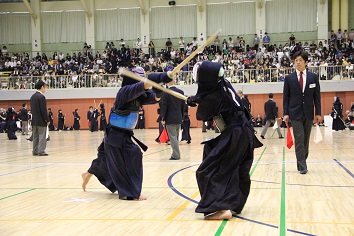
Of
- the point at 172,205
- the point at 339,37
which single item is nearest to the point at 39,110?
the point at 172,205

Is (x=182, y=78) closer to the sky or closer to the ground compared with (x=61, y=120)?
closer to the sky

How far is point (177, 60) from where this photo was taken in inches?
1396

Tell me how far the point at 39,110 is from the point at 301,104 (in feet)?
26.4

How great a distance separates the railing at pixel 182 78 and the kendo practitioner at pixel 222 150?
25.7 metres

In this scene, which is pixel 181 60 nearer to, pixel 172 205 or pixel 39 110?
pixel 39 110

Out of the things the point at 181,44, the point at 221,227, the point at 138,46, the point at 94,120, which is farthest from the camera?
the point at 138,46

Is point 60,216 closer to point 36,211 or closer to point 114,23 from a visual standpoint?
point 36,211

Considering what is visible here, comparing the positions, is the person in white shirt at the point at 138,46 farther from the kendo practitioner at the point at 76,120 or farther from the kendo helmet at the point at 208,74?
the kendo helmet at the point at 208,74

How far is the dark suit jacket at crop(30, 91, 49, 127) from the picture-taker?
44.8 ft

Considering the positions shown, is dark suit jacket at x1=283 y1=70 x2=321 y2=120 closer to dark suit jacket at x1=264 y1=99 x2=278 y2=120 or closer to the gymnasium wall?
Answer: dark suit jacket at x1=264 y1=99 x2=278 y2=120

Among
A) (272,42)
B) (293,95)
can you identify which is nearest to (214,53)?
(272,42)

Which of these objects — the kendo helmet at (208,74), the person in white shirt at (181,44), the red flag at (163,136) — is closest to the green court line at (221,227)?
the kendo helmet at (208,74)

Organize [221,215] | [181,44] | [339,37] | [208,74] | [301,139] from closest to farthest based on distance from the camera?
[221,215] < [208,74] < [301,139] < [339,37] < [181,44]

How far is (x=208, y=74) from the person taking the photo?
5.18 m
